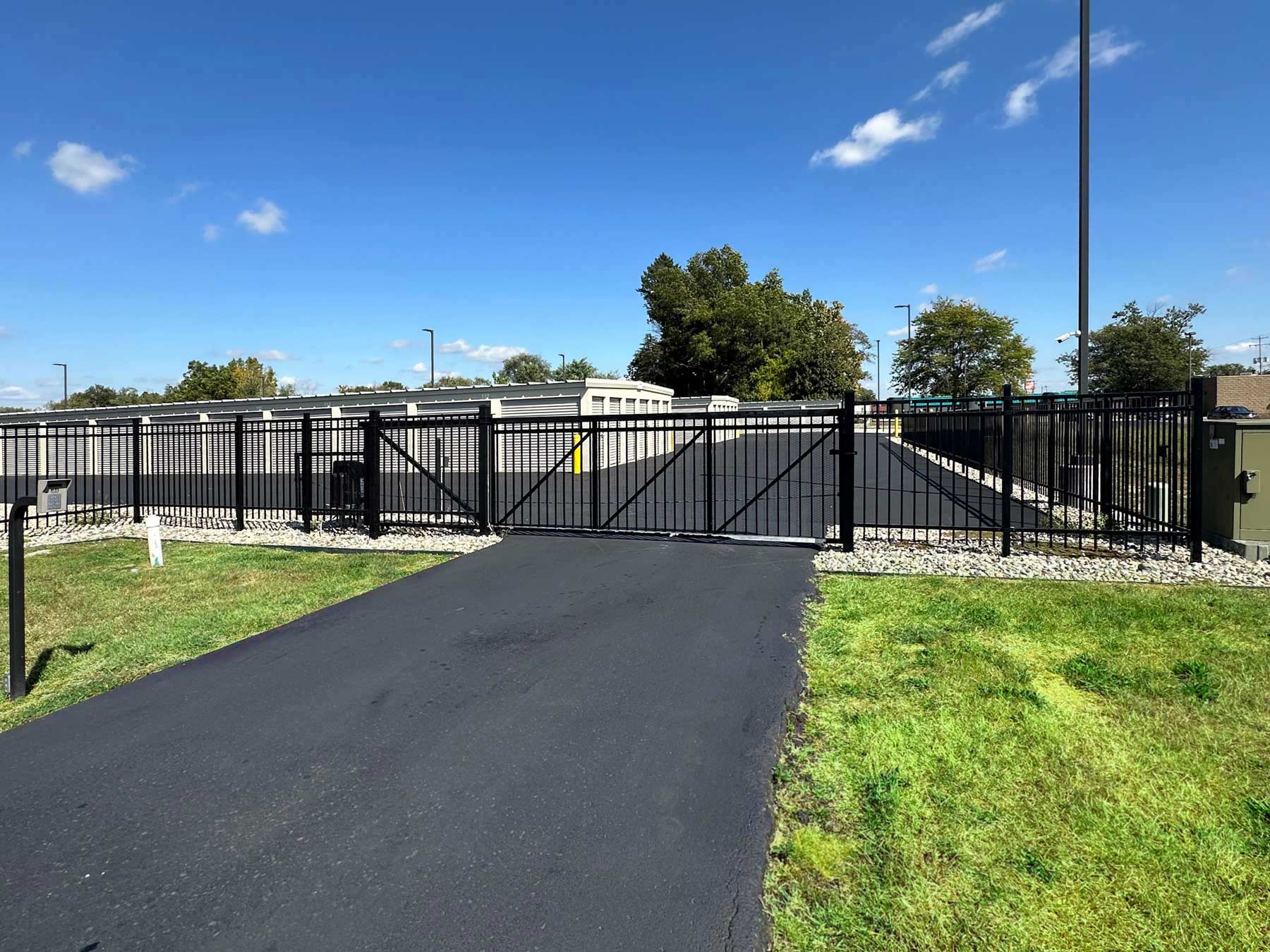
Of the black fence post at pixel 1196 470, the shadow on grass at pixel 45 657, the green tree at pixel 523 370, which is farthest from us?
the green tree at pixel 523 370

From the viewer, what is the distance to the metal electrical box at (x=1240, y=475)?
26.6 ft

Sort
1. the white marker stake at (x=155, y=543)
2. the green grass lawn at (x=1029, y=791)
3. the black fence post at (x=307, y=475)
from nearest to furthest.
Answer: the green grass lawn at (x=1029, y=791) < the white marker stake at (x=155, y=543) < the black fence post at (x=307, y=475)

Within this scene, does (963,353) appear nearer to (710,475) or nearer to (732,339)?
(732,339)

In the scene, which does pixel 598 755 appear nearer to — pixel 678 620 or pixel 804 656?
pixel 804 656

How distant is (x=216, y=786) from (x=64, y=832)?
0.60 metres

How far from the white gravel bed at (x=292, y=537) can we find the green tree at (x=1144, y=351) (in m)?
57.1

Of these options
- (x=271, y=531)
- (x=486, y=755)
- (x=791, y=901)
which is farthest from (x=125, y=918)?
(x=271, y=531)

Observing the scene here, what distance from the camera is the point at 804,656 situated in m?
5.28

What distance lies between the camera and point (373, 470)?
11.6 m

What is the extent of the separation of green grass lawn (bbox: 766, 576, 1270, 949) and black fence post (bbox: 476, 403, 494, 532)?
700 centimetres

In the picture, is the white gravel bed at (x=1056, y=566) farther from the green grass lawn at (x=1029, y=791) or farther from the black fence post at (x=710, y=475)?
the green grass lawn at (x=1029, y=791)

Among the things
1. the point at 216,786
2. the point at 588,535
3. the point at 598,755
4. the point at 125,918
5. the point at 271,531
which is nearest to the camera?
the point at 125,918

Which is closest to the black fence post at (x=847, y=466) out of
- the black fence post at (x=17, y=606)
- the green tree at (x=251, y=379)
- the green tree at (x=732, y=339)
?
the black fence post at (x=17, y=606)

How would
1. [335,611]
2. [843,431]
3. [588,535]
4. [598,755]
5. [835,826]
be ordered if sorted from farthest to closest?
[588,535] → [843,431] → [335,611] → [598,755] → [835,826]
